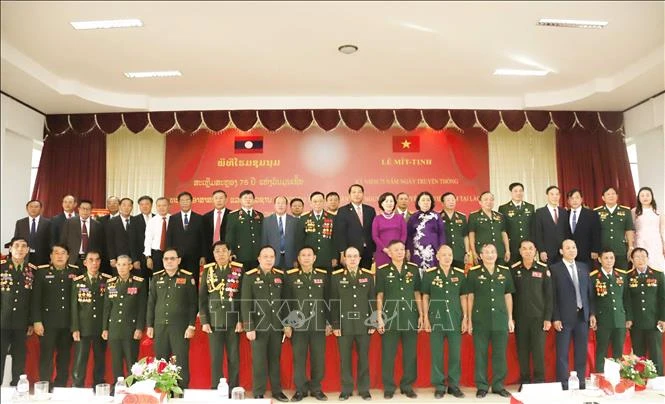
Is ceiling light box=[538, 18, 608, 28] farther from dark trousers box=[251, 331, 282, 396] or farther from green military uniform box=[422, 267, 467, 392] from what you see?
dark trousers box=[251, 331, 282, 396]

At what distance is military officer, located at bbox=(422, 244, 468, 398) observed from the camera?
202 inches

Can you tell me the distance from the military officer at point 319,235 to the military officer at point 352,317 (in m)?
0.63

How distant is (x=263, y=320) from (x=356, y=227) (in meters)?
1.43

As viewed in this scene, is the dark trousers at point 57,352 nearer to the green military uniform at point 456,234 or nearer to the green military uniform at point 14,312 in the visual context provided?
the green military uniform at point 14,312

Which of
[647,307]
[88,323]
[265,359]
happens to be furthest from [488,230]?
[88,323]

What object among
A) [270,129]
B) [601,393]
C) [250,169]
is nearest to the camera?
[601,393]

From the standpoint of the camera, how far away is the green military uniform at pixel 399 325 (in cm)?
510

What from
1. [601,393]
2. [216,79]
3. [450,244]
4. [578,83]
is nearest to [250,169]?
[216,79]

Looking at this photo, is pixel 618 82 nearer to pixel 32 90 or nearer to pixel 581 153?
pixel 581 153

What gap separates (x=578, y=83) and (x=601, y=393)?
478 cm

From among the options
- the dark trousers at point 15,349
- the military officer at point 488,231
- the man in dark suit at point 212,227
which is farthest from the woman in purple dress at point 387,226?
the dark trousers at point 15,349

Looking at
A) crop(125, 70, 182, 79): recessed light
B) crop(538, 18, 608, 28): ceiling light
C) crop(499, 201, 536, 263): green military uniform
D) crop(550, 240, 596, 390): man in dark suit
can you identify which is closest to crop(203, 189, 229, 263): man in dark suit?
crop(125, 70, 182, 79): recessed light

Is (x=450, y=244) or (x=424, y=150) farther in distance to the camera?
(x=424, y=150)

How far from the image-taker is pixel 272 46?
19.3 ft
